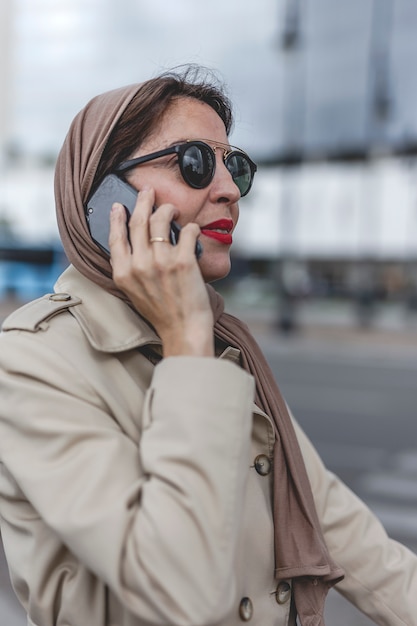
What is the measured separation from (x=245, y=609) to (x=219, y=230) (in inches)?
29.6

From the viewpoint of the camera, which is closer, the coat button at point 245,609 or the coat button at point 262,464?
the coat button at point 245,609

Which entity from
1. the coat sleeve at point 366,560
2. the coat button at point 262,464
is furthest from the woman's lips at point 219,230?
the coat sleeve at point 366,560

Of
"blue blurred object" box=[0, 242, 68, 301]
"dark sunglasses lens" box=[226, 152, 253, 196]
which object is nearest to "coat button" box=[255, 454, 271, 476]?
"dark sunglasses lens" box=[226, 152, 253, 196]

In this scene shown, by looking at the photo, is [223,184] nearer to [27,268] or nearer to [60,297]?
[60,297]

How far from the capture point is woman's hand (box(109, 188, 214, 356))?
1.13 meters

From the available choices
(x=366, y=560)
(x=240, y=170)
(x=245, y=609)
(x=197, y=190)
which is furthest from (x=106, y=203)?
(x=366, y=560)

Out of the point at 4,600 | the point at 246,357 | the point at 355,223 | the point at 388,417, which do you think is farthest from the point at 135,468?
the point at 355,223

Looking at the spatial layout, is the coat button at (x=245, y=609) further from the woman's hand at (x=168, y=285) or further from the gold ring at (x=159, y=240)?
the gold ring at (x=159, y=240)

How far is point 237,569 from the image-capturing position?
117 centimetres

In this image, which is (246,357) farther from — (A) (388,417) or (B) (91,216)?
(A) (388,417)

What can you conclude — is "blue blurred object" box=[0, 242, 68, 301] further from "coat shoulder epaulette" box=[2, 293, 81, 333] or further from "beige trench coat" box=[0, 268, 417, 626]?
"beige trench coat" box=[0, 268, 417, 626]

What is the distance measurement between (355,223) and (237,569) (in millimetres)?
42447

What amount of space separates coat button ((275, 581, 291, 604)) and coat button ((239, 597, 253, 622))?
9cm

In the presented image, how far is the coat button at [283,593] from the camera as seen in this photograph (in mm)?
1283
